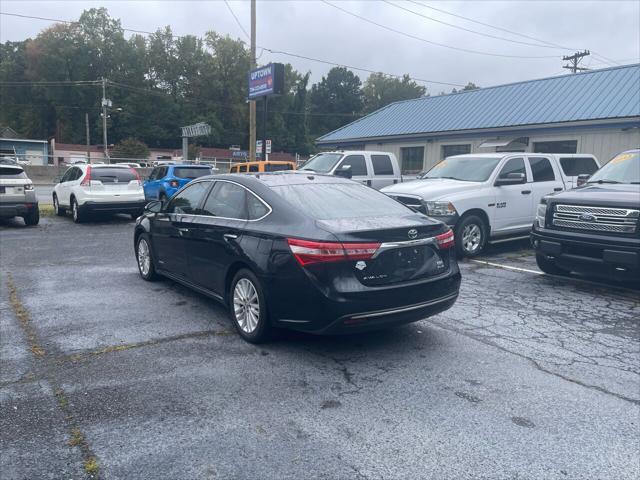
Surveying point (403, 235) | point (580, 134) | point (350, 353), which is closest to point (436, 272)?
point (403, 235)

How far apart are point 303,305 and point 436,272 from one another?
1.31m

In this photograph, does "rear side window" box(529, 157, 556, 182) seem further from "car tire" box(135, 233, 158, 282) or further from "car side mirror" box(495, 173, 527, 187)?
"car tire" box(135, 233, 158, 282)

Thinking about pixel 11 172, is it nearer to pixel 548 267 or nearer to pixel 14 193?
pixel 14 193

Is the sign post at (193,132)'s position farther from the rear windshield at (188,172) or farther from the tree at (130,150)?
the tree at (130,150)

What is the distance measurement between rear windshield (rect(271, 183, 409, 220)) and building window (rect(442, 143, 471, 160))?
15.7 m

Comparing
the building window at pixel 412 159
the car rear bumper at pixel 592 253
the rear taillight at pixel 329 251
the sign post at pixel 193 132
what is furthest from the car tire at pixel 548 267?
the sign post at pixel 193 132

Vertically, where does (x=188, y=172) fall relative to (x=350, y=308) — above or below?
above

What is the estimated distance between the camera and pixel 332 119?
96.7 metres

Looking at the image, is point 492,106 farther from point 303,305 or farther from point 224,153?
point 224,153

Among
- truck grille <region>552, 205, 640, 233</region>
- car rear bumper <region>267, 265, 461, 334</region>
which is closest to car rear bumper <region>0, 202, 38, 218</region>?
car rear bumper <region>267, 265, 461, 334</region>

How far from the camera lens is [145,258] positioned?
741 centimetres

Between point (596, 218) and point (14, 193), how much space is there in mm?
12228

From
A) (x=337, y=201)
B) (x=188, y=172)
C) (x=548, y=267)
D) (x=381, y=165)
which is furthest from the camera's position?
(x=188, y=172)

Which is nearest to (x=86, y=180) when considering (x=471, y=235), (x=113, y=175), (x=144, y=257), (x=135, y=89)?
(x=113, y=175)
